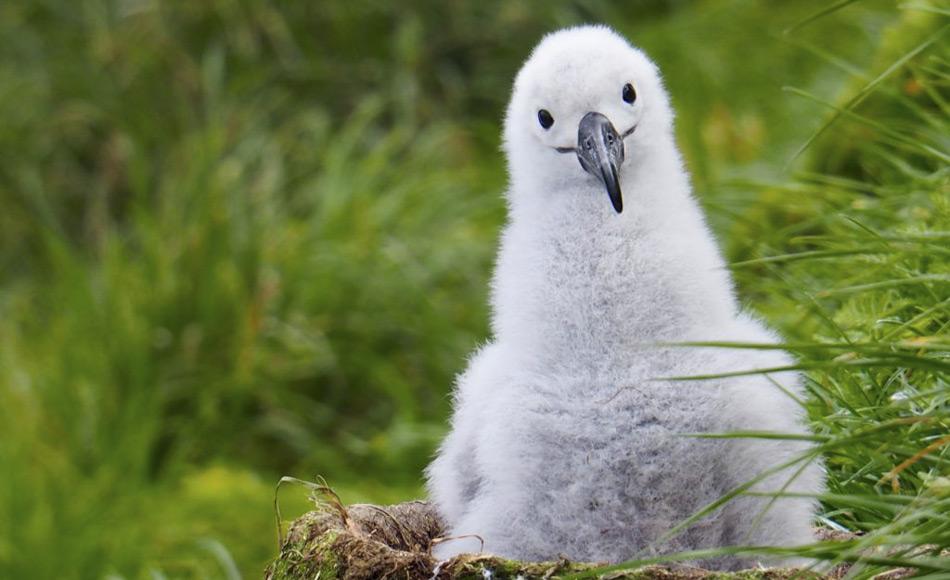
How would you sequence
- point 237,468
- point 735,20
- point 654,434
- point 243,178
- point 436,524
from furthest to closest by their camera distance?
point 735,20
point 243,178
point 237,468
point 436,524
point 654,434

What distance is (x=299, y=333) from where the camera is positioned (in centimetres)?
662

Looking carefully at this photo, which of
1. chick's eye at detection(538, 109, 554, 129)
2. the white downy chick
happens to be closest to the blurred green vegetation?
the white downy chick

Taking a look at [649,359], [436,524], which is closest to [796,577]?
[649,359]

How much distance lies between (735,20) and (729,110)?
41.4 inches

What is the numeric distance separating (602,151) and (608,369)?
0.46 m

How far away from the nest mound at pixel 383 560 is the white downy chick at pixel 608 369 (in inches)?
4.1

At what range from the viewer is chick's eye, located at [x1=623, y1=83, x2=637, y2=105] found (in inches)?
Answer: 123

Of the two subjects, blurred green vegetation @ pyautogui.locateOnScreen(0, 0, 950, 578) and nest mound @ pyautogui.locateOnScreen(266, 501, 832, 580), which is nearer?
nest mound @ pyautogui.locateOnScreen(266, 501, 832, 580)

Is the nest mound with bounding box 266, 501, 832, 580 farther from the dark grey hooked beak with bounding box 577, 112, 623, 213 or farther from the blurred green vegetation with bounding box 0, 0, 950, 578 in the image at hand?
the dark grey hooked beak with bounding box 577, 112, 623, 213

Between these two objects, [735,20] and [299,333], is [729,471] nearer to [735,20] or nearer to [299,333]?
[299,333]

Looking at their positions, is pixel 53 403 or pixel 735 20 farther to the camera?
pixel 735 20

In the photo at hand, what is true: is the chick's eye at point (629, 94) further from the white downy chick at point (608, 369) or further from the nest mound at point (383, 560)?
the nest mound at point (383, 560)

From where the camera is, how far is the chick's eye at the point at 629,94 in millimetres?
3133

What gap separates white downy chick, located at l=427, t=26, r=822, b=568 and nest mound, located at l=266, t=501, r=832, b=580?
105 mm
